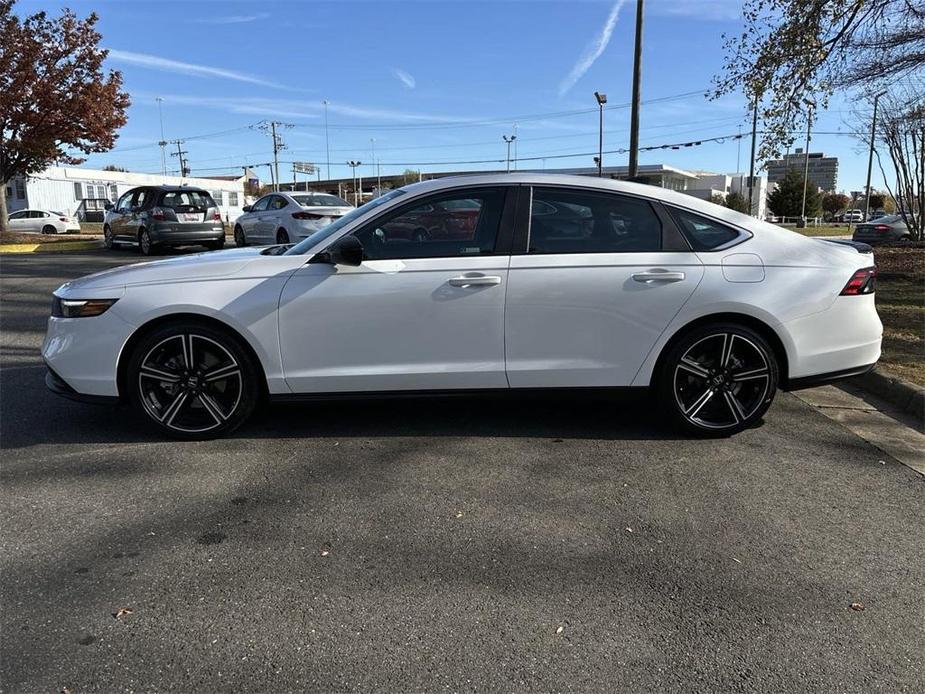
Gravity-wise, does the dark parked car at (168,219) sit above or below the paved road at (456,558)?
above

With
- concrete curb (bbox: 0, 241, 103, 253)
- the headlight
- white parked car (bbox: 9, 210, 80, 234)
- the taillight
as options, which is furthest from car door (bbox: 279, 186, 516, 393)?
white parked car (bbox: 9, 210, 80, 234)

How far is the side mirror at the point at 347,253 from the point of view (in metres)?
4.12

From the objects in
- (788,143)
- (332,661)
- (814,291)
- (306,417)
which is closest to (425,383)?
(306,417)

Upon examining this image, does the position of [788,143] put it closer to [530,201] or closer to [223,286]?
[530,201]

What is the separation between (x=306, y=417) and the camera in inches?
191

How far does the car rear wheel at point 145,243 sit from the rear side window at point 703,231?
600 inches

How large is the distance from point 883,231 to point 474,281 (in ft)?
66.0

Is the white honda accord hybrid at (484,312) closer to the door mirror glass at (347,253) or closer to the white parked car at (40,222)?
the door mirror glass at (347,253)

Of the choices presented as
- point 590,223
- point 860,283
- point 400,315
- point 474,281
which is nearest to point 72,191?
point 400,315

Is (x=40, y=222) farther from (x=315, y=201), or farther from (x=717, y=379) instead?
(x=717, y=379)

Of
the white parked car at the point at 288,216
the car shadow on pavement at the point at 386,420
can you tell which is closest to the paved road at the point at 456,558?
the car shadow on pavement at the point at 386,420

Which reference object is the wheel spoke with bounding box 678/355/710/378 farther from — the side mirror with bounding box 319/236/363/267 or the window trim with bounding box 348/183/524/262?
the side mirror with bounding box 319/236/363/267

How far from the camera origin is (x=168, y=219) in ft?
54.3

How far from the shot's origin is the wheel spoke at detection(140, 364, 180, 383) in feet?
13.9
